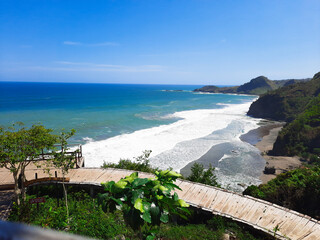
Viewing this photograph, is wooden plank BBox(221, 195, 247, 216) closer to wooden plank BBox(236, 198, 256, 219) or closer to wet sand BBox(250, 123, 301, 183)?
wooden plank BBox(236, 198, 256, 219)

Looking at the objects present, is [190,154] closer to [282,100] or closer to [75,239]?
[75,239]

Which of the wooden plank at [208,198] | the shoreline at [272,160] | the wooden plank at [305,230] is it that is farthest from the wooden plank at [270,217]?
the shoreline at [272,160]

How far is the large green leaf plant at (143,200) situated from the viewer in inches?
117

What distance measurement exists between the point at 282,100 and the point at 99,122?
4751cm

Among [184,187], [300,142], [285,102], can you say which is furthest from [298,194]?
[285,102]

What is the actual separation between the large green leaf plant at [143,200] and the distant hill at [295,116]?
24.2m

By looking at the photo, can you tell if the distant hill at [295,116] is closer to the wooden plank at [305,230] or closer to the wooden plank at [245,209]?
the wooden plank at [245,209]

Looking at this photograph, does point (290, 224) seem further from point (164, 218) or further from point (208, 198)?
point (164, 218)

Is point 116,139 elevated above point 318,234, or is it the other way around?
point 318,234

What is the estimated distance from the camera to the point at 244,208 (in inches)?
356

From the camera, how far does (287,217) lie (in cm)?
840

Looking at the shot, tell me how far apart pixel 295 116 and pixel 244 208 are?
4804 centimetres

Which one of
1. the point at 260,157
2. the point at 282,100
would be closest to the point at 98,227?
the point at 260,157

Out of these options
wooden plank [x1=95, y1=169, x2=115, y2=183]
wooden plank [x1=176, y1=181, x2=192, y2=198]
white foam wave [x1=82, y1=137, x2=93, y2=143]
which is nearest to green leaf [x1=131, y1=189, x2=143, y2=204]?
wooden plank [x1=176, y1=181, x2=192, y2=198]
